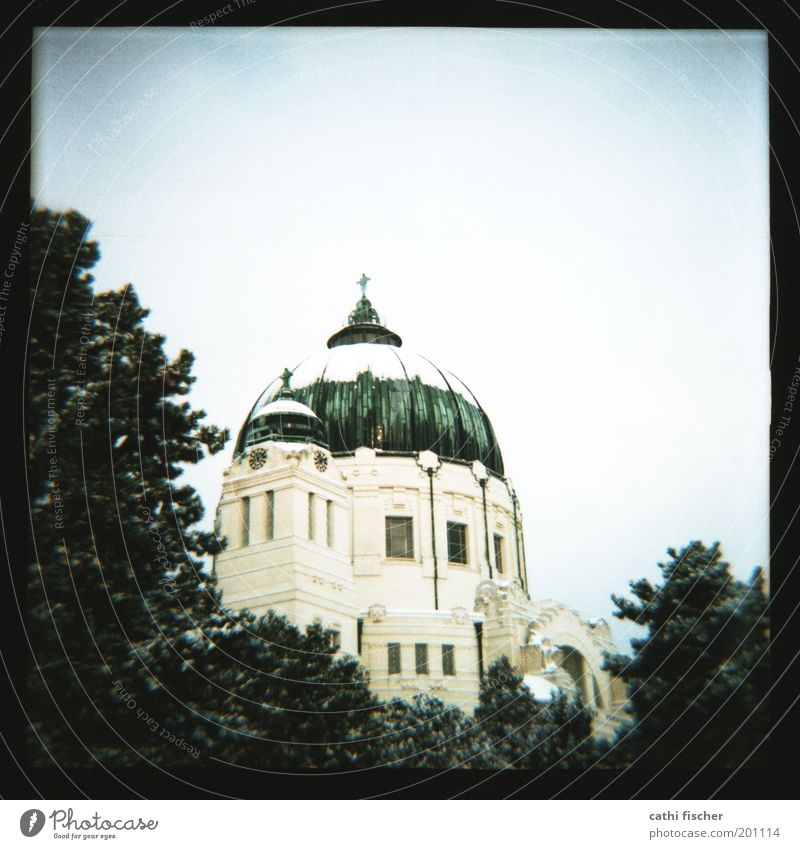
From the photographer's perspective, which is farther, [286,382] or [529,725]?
[286,382]

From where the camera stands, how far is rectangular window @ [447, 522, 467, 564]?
38.1ft

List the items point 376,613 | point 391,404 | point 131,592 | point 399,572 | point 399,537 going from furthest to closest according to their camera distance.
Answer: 1. point 391,404
2. point 399,537
3. point 399,572
4. point 376,613
5. point 131,592

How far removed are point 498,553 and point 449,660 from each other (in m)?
1.43

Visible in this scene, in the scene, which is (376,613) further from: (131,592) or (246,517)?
(131,592)

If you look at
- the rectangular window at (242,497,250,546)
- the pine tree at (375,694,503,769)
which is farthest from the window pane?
the pine tree at (375,694,503,769)

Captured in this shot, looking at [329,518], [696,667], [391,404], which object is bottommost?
[696,667]

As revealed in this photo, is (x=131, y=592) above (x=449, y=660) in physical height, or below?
above

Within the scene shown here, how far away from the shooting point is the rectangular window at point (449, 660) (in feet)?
32.4

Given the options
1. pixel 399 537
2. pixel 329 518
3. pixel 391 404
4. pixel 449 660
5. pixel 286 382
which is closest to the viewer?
pixel 449 660

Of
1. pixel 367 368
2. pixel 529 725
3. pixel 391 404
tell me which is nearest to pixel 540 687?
pixel 529 725

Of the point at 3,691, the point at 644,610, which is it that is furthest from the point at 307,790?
the point at 644,610

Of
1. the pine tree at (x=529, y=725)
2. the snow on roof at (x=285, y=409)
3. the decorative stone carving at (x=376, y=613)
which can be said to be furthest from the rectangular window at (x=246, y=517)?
the pine tree at (x=529, y=725)

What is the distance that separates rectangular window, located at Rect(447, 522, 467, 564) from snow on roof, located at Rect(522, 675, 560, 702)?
5.88 feet

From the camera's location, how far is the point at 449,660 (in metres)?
10.0
